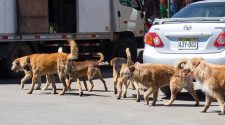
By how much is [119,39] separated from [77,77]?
21.0 ft

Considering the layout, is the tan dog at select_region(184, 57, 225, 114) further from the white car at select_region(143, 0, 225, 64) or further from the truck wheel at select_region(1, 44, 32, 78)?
the truck wheel at select_region(1, 44, 32, 78)

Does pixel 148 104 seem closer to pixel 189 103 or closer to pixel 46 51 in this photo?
pixel 189 103

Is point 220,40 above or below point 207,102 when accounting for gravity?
above

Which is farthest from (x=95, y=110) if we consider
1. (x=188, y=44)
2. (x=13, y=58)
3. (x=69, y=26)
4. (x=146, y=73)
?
(x=69, y=26)

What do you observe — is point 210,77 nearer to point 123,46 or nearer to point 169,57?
point 169,57

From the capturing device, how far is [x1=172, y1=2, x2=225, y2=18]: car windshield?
33.8 ft

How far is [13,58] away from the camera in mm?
15000

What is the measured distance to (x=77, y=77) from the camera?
454 inches

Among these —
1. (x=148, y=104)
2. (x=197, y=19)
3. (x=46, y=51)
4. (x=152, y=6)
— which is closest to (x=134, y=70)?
(x=148, y=104)

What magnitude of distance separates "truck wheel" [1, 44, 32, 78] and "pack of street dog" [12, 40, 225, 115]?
8.11 feet

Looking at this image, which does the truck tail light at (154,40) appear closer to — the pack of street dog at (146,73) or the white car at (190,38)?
the white car at (190,38)

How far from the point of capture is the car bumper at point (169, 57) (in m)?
9.34

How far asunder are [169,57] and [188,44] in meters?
0.41

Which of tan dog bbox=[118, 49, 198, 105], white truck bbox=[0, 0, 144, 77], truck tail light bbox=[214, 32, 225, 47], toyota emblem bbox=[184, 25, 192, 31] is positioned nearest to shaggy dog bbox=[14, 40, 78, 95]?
tan dog bbox=[118, 49, 198, 105]
